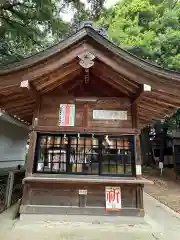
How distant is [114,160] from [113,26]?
36.0 feet

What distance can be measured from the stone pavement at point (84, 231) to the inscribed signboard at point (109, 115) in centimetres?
235

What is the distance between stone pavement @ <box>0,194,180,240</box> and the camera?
3533 millimetres

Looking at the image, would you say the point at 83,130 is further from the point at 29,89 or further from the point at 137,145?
the point at 29,89

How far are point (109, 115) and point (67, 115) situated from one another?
3.36 feet

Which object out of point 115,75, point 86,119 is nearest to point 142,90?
point 115,75

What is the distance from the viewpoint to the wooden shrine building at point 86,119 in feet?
13.5

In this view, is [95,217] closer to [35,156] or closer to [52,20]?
[35,156]

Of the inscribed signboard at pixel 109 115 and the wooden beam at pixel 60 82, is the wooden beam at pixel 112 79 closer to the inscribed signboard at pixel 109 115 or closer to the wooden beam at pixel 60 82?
the wooden beam at pixel 60 82

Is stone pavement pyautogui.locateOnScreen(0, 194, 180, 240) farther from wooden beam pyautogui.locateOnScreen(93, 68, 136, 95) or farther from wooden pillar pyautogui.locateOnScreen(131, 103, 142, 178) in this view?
wooden beam pyautogui.locateOnScreen(93, 68, 136, 95)

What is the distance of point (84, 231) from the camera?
3.79 m

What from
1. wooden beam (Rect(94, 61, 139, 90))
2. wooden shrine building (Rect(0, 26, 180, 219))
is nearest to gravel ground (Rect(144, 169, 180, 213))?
wooden shrine building (Rect(0, 26, 180, 219))

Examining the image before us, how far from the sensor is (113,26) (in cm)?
1302

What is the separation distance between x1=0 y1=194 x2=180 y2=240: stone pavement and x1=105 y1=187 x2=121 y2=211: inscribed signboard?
1.18 feet

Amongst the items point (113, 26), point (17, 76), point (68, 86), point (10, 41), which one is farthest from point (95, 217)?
point (113, 26)
